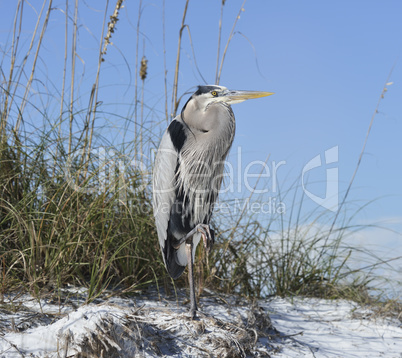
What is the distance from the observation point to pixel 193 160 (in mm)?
2363

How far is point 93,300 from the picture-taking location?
2.56m

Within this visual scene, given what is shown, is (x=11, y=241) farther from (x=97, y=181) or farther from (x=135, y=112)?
(x=135, y=112)

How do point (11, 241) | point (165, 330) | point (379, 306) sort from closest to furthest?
1. point (165, 330)
2. point (11, 241)
3. point (379, 306)

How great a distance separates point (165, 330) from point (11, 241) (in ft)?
4.35

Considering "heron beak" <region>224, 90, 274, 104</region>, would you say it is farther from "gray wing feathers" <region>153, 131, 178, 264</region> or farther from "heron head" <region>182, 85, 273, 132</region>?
"gray wing feathers" <region>153, 131, 178, 264</region>

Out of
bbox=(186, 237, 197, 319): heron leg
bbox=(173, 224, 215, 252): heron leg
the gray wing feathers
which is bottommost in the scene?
bbox=(186, 237, 197, 319): heron leg

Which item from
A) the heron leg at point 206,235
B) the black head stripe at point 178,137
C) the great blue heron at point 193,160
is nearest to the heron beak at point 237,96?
the great blue heron at point 193,160

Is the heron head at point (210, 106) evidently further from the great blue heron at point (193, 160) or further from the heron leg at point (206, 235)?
the heron leg at point (206, 235)

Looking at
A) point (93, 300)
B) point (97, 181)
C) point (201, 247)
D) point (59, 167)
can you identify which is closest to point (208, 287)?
point (201, 247)

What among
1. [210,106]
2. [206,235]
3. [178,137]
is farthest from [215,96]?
[206,235]

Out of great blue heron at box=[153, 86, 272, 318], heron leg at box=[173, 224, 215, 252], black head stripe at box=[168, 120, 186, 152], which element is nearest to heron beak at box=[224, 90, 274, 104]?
great blue heron at box=[153, 86, 272, 318]

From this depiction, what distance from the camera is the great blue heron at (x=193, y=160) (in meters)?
2.36

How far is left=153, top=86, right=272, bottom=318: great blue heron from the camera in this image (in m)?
2.36

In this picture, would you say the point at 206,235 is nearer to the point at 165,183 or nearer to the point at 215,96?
the point at 165,183
